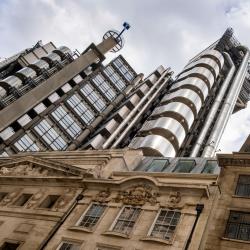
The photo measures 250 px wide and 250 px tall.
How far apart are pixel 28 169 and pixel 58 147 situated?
920 inches

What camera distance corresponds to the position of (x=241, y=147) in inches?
1113

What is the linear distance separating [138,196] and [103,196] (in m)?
2.95

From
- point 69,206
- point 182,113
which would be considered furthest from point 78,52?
point 69,206

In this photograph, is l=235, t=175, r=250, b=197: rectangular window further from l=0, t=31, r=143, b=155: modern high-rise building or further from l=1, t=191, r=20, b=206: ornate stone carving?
l=0, t=31, r=143, b=155: modern high-rise building

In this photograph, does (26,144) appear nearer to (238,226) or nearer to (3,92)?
(3,92)

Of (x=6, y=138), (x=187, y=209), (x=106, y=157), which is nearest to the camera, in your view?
(x=187, y=209)

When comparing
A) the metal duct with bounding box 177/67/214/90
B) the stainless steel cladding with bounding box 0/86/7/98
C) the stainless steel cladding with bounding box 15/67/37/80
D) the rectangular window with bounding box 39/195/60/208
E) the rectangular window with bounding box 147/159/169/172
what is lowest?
the rectangular window with bounding box 39/195/60/208

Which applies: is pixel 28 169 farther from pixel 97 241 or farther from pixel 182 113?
pixel 182 113

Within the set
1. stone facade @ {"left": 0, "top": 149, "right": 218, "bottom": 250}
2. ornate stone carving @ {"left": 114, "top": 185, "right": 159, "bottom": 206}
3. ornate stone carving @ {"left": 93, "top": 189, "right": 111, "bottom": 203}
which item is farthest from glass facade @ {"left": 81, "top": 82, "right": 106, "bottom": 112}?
ornate stone carving @ {"left": 114, "top": 185, "right": 159, "bottom": 206}

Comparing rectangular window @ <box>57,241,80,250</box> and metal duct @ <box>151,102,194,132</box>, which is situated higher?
metal duct @ <box>151,102,194,132</box>

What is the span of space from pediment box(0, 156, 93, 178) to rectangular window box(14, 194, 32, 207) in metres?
1.88

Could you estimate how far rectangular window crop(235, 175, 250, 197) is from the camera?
24.1m

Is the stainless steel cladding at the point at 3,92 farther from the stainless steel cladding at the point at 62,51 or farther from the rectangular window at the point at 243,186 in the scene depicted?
the rectangular window at the point at 243,186

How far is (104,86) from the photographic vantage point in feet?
254
